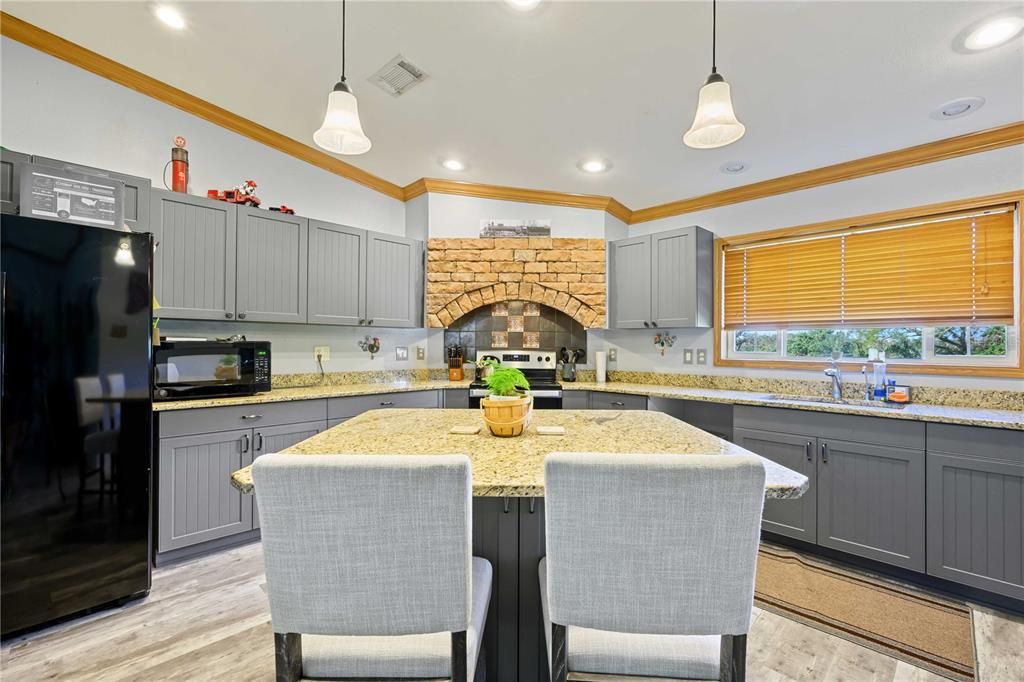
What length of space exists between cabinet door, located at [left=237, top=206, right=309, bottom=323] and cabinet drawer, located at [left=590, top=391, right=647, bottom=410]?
233 centimetres

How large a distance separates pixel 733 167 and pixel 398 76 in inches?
94.5

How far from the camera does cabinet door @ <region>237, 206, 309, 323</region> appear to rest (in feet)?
8.86

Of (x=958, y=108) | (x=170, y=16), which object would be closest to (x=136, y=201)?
(x=170, y=16)

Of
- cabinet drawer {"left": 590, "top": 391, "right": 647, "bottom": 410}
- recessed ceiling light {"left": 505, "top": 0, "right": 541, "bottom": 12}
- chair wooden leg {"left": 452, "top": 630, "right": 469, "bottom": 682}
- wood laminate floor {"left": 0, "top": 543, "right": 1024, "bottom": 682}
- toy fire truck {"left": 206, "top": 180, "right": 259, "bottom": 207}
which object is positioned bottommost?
wood laminate floor {"left": 0, "top": 543, "right": 1024, "bottom": 682}

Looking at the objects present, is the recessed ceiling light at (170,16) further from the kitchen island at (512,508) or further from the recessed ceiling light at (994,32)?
the recessed ceiling light at (994,32)

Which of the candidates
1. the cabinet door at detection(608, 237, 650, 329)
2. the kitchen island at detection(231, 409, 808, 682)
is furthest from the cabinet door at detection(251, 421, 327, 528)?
the cabinet door at detection(608, 237, 650, 329)

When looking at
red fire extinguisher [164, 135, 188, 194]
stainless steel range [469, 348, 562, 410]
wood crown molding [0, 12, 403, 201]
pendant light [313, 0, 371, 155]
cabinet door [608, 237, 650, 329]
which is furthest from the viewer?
stainless steel range [469, 348, 562, 410]

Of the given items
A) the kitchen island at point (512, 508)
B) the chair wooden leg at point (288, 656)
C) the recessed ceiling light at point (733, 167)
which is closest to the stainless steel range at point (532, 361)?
the recessed ceiling light at point (733, 167)

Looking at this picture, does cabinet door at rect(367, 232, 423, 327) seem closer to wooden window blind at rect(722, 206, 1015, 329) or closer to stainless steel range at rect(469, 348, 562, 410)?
stainless steel range at rect(469, 348, 562, 410)

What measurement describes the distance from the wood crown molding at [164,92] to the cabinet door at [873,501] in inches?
155

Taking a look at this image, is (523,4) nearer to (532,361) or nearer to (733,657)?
(733,657)

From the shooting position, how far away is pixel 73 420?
177 cm

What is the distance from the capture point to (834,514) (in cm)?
243

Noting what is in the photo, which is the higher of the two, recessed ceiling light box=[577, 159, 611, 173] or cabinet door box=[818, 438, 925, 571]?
recessed ceiling light box=[577, 159, 611, 173]
